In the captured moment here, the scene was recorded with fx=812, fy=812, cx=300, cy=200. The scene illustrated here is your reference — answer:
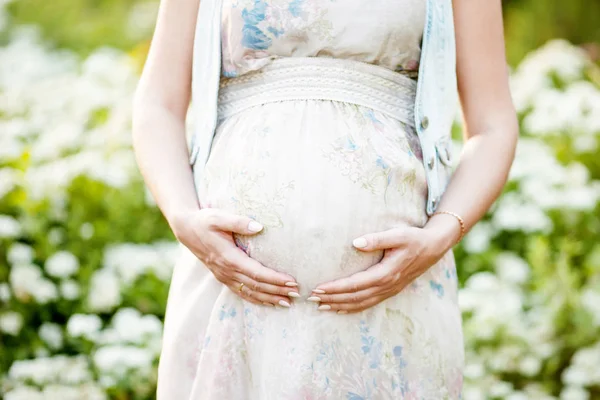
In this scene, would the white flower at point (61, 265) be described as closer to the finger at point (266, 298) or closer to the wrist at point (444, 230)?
the finger at point (266, 298)

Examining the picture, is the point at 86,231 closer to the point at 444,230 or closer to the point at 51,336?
the point at 51,336

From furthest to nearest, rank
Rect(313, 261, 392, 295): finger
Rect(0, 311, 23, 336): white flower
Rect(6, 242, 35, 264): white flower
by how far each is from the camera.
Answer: Rect(6, 242, 35, 264): white flower, Rect(0, 311, 23, 336): white flower, Rect(313, 261, 392, 295): finger

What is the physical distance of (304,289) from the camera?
1.62 metres

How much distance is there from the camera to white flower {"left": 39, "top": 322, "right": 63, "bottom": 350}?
11.2ft

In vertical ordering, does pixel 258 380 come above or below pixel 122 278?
below

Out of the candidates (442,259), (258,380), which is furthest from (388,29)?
(258,380)

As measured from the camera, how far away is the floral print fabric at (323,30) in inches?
65.1

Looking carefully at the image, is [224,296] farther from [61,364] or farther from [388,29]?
[61,364]

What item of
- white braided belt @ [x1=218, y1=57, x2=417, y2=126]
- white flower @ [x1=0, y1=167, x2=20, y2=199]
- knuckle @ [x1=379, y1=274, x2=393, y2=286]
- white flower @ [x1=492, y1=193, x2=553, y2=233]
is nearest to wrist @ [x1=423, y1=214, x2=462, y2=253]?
knuckle @ [x1=379, y1=274, x2=393, y2=286]

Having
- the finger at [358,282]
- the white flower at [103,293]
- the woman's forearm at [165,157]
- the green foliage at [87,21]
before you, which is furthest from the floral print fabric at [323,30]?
the green foliage at [87,21]

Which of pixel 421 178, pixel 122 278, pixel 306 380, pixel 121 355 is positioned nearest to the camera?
pixel 306 380

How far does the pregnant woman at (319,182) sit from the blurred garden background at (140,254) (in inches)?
63.7

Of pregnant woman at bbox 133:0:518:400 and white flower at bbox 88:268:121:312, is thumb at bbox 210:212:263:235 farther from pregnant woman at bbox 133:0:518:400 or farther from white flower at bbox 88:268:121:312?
white flower at bbox 88:268:121:312

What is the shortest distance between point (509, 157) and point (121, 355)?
6.33ft
